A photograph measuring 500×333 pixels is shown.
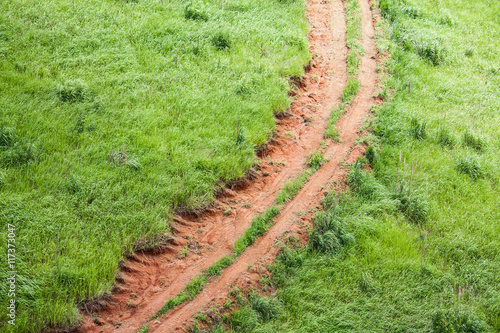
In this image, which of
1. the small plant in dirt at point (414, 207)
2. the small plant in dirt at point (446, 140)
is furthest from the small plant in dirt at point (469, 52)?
the small plant in dirt at point (414, 207)

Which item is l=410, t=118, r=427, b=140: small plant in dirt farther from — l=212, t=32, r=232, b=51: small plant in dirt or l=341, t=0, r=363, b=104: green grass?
l=212, t=32, r=232, b=51: small plant in dirt

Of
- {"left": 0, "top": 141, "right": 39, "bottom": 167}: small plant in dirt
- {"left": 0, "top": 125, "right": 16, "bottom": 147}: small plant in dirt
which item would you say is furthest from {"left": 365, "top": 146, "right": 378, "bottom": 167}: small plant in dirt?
{"left": 0, "top": 125, "right": 16, "bottom": 147}: small plant in dirt

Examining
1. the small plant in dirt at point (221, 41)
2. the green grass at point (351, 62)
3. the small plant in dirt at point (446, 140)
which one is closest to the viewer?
the small plant in dirt at point (446, 140)

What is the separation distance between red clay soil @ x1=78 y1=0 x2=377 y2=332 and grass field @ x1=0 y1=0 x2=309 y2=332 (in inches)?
13.9

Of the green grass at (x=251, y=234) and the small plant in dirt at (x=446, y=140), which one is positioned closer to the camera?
the green grass at (x=251, y=234)

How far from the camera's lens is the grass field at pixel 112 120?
23.5 ft

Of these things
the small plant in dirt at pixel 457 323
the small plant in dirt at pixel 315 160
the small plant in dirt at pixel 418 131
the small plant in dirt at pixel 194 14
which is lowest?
the small plant in dirt at pixel 457 323

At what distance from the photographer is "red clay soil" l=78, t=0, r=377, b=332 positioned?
22.9 feet

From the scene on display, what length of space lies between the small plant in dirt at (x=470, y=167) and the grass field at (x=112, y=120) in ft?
14.8

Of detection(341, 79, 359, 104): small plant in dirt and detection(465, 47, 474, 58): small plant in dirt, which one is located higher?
detection(465, 47, 474, 58): small plant in dirt

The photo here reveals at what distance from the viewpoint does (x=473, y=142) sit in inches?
447

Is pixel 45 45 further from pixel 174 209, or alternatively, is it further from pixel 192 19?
pixel 174 209

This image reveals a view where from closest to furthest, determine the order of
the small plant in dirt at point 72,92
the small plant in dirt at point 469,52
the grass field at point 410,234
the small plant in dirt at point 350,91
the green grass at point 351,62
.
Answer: the grass field at point 410,234, the small plant in dirt at point 72,92, the green grass at point 351,62, the small plant in dirt at point 350,91, the small plant in dirt at point 469,52

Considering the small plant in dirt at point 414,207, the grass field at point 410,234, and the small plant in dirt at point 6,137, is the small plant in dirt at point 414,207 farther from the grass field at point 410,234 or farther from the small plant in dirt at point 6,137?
the small plant in dirt at point 6,137
